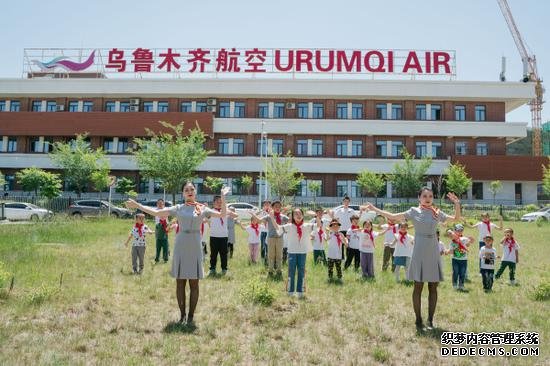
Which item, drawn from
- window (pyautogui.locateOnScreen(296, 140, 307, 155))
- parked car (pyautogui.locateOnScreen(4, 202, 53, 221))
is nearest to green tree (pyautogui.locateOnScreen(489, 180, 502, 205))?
window (pyautogui.locateOnScreen(296, 140, 307, 155))

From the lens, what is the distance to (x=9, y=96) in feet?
153

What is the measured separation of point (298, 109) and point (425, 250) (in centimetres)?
3890

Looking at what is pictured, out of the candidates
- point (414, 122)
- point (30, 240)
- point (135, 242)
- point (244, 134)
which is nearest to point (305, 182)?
point (244, 134)

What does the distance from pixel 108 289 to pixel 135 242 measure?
2.02 m

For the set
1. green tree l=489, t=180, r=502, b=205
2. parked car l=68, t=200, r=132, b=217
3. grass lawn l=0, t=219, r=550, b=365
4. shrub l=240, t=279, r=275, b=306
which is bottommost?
grass lawn l=0, t=219, r=550, b=365

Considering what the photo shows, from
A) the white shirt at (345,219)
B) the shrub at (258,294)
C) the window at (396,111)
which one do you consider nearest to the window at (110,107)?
the window at (396,111)

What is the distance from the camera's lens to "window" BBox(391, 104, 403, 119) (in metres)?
44.2

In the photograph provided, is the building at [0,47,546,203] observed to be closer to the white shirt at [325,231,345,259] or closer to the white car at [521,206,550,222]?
the white car at [521,206,550,222]

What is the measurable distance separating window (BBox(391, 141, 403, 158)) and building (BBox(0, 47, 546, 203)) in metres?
0.14

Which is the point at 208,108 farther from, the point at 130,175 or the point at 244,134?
the point at 130,175

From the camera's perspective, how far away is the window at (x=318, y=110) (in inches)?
1752

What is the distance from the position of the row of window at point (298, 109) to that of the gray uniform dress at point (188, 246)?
3849 centimetres

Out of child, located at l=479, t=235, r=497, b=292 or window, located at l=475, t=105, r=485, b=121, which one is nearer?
child, located at l=479, t=235, r=497, b=292

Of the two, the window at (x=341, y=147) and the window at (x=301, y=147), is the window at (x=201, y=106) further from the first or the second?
the window at (x=341, y=147)
